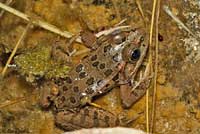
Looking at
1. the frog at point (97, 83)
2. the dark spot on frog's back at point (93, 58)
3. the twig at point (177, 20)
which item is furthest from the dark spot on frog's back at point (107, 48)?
the twig at point (177, 20)

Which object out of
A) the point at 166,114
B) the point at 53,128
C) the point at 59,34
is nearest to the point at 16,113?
the point at 53,128

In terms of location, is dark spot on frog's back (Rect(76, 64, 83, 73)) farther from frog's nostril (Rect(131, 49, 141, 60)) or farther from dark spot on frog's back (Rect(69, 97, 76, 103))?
frog's nostril (Rect(131, 49, 141, 60))

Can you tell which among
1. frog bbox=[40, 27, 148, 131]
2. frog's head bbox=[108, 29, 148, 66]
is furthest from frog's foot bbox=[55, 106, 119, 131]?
frog's head bbox=[108, 29, 148, 66]

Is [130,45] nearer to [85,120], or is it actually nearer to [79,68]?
[79,68]

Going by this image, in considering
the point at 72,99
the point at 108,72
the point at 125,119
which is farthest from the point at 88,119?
the point at 108,72

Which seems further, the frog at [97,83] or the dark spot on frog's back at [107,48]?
the dark spot on frog's back at [107,48]

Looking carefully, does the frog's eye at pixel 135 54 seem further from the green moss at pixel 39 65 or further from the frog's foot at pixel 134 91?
the green moss at pixel 39 65

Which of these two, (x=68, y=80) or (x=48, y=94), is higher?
(x=68, y=80)
